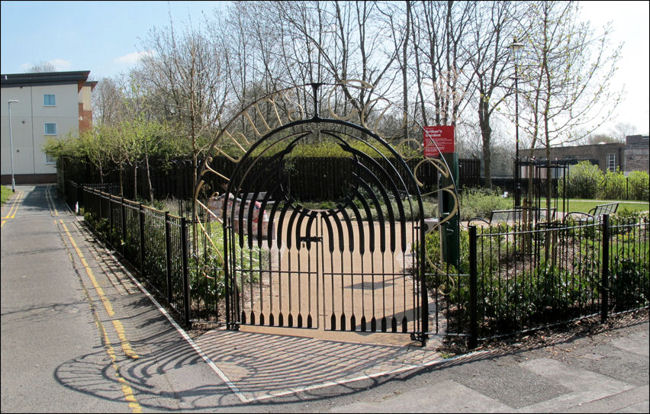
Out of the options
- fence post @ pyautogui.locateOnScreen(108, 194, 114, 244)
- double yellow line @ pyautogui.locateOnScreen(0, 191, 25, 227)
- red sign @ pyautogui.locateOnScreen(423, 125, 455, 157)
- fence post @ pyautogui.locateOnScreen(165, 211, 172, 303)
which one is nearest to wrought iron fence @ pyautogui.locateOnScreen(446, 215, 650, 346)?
red sign @ pyautogui.locateOnScreen(423, 125, 455, 157)

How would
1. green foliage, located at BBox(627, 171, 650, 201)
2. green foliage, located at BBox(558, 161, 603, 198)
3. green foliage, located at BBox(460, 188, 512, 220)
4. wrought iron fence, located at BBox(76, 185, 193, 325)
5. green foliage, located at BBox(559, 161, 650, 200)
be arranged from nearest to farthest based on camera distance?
wrought iron fence, located at BBox(76, 185, 193, 325) → green foliage, located at BBox(460, 188, 512, 220) → green foliage, located at BBox(627, 171, 650, 201) → green foliage, located at BBox(559, 161, 650, 200) → green foliage, located at BBox(558, 161, 603, 198)

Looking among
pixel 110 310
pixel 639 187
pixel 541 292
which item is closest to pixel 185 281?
pixel 110 310

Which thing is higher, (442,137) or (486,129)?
(486,129)

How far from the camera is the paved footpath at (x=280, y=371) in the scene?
4.36 meters

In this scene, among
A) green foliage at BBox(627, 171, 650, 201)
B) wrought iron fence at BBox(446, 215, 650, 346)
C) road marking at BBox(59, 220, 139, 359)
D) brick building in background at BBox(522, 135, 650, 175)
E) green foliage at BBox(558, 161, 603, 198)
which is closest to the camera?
road marking at BBox(59, 220, 139, 359)

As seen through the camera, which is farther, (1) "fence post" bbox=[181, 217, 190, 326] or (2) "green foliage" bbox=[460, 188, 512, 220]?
(2) "green foliage" bbox=[460, 188, 512, 220]

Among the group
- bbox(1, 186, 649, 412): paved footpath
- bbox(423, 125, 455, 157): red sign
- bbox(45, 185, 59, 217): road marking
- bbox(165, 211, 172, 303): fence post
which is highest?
bbox(423, 125, 455, 157): red sign

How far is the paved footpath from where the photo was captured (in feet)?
14.3

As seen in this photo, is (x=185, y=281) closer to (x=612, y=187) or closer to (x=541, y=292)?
(x=541, y=292)

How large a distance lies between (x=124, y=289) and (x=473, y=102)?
75.3ft

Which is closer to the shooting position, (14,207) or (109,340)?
(109,340)

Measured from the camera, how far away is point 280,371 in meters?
5.24

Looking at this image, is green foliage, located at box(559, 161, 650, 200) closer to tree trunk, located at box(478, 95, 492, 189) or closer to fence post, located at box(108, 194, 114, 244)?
tree trunk, located at box(478, 95, 492, 189)

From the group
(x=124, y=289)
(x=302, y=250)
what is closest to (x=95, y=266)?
(x=124, y=289)
